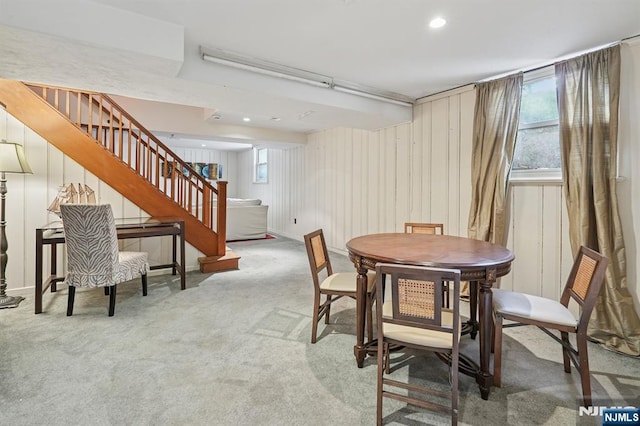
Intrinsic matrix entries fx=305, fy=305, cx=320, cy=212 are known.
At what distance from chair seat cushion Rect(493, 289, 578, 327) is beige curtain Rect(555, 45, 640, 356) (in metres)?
0.87

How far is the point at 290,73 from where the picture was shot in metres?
2.95

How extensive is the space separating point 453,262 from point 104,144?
13.6ft

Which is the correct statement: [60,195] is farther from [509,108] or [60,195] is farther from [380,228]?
[509,108]

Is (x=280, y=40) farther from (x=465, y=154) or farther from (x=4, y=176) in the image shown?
(x=4, y=176)

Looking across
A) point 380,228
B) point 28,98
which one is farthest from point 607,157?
point 28,98

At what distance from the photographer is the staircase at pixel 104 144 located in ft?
10.3

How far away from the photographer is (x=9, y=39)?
1.89 metres

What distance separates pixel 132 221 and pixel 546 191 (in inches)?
171

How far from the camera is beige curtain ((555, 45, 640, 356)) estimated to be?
230 centimetres

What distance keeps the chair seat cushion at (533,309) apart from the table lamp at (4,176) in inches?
158

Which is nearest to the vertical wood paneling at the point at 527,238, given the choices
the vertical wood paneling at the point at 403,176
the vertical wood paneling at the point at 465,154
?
the vertical wood paneling at the point at 465,154

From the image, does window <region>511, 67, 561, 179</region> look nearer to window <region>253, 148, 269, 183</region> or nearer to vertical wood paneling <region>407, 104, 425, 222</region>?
vertical wood paneling <region>407, 104, 425, 222</region>

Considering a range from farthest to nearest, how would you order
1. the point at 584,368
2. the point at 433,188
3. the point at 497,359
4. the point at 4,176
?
1. the point at 433,188
2. the point at 4,176
3. the point at 497,359
4. the point at 584,368

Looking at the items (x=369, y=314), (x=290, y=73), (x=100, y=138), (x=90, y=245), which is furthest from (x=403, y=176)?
(x=100, y=138)
